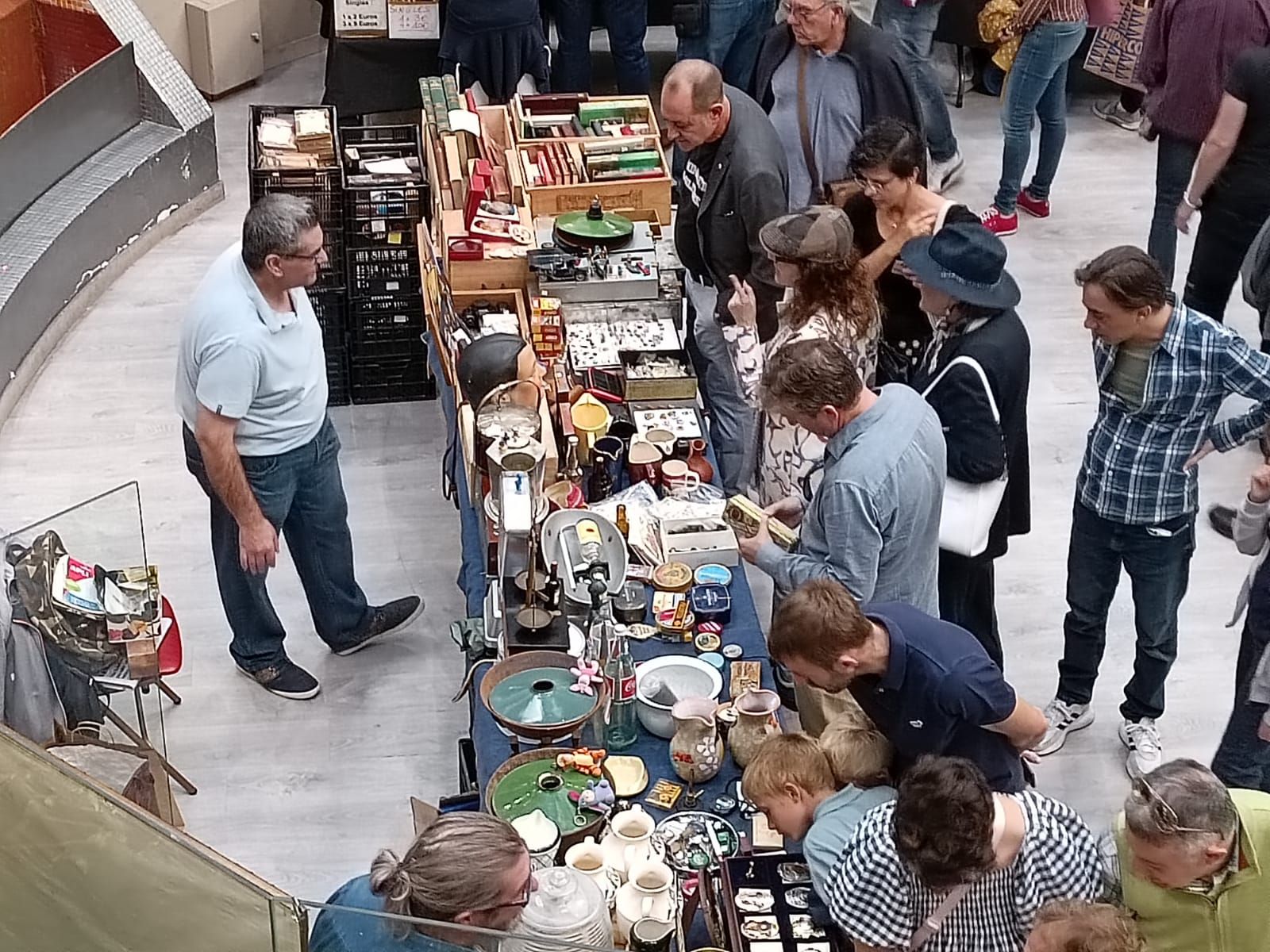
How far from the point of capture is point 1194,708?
499cm

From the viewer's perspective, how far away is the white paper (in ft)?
26.5

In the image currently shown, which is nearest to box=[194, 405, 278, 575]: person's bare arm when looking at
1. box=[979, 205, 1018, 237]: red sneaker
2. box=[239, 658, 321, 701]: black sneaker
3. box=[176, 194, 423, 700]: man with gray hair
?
box=[176, 194, 423, 700]: man with gray hair

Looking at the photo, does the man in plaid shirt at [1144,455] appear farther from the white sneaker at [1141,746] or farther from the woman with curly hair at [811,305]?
the woman with curly hair at [811,305]

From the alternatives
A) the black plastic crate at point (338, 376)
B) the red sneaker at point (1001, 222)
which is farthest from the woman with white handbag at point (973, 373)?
the red sneaker at point (1001, 222)

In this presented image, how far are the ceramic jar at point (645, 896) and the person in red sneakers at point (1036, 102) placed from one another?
473cm

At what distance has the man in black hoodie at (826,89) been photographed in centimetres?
565

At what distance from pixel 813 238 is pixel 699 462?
0.85 meters

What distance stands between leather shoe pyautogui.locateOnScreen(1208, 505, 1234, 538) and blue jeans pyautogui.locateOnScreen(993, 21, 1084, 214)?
2.42 meters

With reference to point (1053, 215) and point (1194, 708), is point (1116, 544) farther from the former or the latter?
point (1053, 215)

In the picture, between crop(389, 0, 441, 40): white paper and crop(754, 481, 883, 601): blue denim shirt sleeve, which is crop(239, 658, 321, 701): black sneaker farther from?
crop(389, 0, 441, 40): white paper

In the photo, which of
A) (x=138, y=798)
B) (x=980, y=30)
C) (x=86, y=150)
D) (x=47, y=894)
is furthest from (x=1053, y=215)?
(x=47, y=894)

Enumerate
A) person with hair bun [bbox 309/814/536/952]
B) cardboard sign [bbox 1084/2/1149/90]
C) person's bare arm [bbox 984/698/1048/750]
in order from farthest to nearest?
1. cardboard sign [bbox 1084/2/1149/90]
2. person's bare arm [bbox 984/698/1048/750]
3. person with hair bun [bbox 309/814/536/952]

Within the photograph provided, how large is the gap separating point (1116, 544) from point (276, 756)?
8.49 feet

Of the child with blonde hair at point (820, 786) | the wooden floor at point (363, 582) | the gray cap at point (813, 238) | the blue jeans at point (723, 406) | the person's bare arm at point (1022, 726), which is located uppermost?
the gray cap at point (813, 238)
